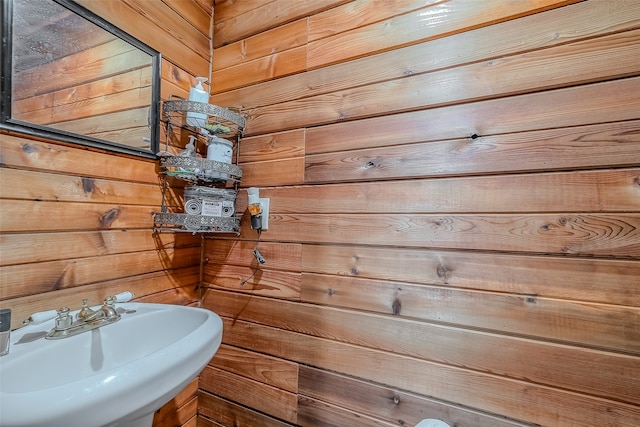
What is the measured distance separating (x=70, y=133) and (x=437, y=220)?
3.82 ft

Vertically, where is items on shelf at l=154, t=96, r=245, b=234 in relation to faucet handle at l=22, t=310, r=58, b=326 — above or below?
above

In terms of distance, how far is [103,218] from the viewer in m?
0.96

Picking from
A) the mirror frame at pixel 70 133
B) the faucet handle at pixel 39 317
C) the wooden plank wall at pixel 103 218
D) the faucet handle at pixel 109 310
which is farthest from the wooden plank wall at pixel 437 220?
the faucet handle at pixel 39 317

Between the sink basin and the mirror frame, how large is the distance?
539 millimetres

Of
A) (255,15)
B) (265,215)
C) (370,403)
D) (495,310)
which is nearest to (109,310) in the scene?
(265,215)

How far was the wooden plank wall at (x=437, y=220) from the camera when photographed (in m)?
0.72

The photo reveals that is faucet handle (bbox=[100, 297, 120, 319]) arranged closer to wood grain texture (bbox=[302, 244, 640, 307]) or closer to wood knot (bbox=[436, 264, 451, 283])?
wood grain texture (bbox=[302, 244, 640, 307])

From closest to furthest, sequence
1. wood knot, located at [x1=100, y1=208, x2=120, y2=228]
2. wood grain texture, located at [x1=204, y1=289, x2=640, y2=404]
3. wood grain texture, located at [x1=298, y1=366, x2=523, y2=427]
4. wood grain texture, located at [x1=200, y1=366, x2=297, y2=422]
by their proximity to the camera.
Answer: wood grain texture, located at [x1=204, y1=289, x2=640, y2=404] → wood grain texture, located at [x1=298, y1=366, x2=523, y2=427] → wood knot, located at [x1=100, y1=208, x2=120, y2=228] → wood grain texture, located at [x1=200, y1=366, x2=297, y2=422]

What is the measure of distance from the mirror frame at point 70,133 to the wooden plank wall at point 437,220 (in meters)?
0.35

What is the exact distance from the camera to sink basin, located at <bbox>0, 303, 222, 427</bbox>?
47 centimetres

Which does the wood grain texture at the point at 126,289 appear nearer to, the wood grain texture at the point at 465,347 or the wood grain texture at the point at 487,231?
the wood grain texture at the point at 465,347

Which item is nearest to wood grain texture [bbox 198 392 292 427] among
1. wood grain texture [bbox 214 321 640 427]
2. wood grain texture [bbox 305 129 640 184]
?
wood grain texture [bbox 214 321 640 427]

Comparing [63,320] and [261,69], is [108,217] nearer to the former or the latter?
[63,320]

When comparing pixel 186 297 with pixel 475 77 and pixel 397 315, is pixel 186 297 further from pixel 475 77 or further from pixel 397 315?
pixel 475 77
